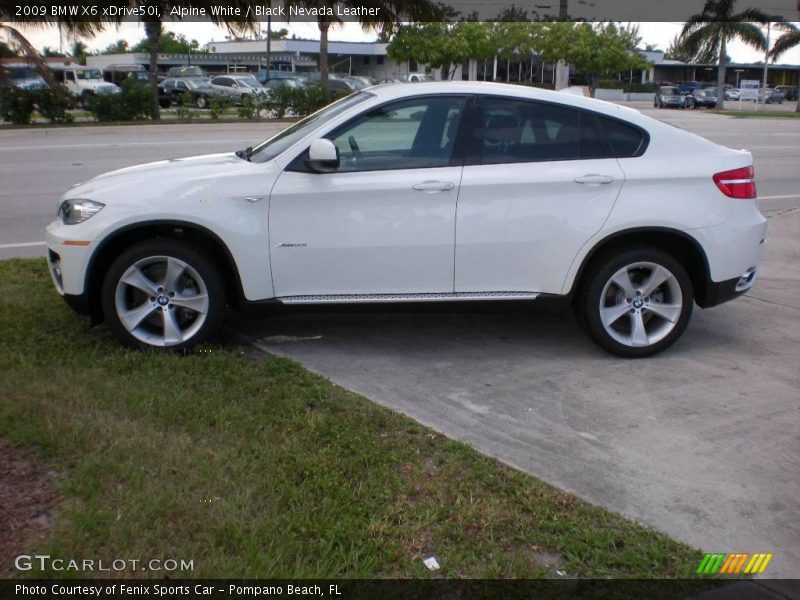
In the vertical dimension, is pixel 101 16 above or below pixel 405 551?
above

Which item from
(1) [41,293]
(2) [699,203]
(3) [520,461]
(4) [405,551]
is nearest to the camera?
(4) [405,551]

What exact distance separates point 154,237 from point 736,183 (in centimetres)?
379

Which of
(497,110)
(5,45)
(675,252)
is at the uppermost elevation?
(5,45)

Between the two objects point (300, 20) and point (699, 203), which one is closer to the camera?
point (699, 203)

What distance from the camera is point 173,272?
5.84 meters

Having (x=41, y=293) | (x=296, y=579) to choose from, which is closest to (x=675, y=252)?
(x=296, y=579)

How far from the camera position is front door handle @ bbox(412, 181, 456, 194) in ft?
19.2

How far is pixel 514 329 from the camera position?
22.4 feet

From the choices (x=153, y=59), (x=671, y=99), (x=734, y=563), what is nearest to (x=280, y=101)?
(x=153, y=59)

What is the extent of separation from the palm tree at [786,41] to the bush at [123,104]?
4393cm

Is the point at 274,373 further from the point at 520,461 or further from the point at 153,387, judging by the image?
the point at 520,461

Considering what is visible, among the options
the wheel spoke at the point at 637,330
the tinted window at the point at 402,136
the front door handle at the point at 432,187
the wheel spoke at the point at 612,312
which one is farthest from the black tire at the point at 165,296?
the wheel spoke at the point at 637,330

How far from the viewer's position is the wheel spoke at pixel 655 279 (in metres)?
6.07

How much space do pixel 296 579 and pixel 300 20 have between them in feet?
90.4
